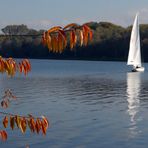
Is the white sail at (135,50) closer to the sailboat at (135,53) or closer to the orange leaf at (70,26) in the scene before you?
the sailboat at (135,53)

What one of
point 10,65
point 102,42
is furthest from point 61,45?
point 102,42

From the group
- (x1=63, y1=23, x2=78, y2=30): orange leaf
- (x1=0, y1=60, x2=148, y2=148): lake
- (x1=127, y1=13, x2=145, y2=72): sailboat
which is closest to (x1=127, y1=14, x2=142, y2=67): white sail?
(x1=127, y1=13, x2=145, y2=72): sailboat

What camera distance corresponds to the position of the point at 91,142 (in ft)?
41.5

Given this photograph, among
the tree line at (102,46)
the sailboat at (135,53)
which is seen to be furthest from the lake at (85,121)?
the tree line at (102,46)

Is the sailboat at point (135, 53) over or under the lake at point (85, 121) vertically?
over

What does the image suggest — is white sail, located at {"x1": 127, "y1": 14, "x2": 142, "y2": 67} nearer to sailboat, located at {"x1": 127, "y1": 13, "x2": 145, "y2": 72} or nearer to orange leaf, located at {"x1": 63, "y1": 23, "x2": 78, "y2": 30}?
sailboat, located at {"x1": 127, "y1": 13, "x2": 145, "y2": 72}

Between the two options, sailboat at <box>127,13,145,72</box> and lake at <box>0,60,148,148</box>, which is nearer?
lake at <box>0,60,148,148</box>

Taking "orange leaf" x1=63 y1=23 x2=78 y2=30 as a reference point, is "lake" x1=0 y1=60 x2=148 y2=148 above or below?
below

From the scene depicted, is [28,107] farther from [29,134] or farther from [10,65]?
[10,65]

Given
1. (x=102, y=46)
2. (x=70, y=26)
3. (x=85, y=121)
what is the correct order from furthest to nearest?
(x=102, y=46) → (x=85, y=121) → (x=70, y=26)

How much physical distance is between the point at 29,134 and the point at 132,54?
139 ft

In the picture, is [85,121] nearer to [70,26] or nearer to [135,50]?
[70,26]

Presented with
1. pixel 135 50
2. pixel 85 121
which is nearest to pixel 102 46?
pixel 135 50

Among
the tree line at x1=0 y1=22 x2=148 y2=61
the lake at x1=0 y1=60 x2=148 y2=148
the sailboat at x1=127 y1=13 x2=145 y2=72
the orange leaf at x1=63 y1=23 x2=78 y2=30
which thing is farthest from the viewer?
the tree line at x1=0 y1=22 x2=148 y2=61
